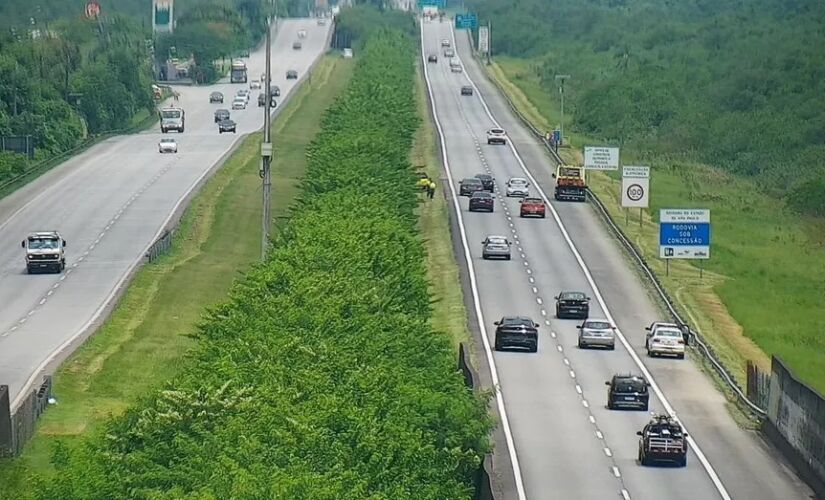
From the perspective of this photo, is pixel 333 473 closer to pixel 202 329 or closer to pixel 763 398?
pixel 202 329

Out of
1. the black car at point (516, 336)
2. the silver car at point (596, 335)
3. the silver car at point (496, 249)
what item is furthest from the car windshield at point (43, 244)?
the silver car at point (596, 335)

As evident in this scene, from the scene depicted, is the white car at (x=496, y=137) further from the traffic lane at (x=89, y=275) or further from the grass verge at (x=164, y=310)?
the traffic lane at (x=89, y=275)

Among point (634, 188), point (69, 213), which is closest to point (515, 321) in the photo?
point (634, 188)

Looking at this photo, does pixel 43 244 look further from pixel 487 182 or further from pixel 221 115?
pixel 221 115

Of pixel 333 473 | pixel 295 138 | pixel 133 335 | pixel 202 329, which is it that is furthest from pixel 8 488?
pixel 295 138

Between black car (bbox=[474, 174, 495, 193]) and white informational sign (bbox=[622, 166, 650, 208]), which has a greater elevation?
white informational sign (bbox=[622, 166, 650, 208])

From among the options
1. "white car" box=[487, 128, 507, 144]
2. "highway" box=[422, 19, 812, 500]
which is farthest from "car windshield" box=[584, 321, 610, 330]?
"white car" box=[487, 128, 507, 144]

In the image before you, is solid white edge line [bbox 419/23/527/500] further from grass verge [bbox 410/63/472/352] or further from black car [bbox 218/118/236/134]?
black car [bbox 218/118/236/134]
